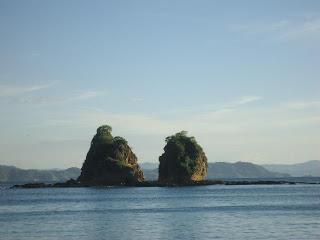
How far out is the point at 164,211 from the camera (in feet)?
314

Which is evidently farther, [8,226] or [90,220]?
[90,220]

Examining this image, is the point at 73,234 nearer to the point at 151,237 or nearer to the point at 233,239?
the point at 151,237

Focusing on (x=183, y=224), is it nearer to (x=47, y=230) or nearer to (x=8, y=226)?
(x=47, y=230)

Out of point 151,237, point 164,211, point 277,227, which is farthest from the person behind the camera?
point 164,211

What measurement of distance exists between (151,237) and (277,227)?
14.8m

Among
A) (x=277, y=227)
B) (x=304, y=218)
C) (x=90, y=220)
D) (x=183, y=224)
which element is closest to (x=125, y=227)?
(x=183, y=224)

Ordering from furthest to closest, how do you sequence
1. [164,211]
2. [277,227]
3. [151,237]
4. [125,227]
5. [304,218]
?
[164,211] → [304,218] → [125,227] → [277,227] → [151,237]

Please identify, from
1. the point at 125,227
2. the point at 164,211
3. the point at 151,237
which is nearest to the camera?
the point at 151,237

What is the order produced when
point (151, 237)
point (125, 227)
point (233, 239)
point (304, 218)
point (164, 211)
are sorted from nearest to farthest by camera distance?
point (233, 239) → point (151, 237) → point (125, 227) → point (304, 218) → point (164, 211)

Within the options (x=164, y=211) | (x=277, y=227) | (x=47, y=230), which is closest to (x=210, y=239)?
(x=277, y=227)

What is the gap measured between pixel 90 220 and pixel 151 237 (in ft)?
74.1

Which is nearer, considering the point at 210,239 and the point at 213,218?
the point at 210,239

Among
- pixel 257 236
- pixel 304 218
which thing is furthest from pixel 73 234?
pixel 304 218

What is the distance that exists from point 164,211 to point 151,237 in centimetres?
3555
